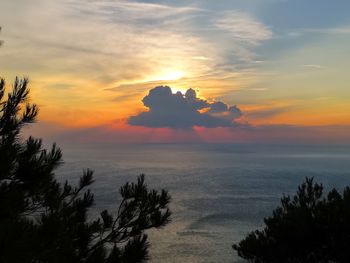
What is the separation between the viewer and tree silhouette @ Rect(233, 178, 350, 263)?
1369cm

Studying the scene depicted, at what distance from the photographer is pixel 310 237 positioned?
1434 centimetres

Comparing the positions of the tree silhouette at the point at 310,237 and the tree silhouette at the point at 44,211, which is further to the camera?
the tree silhouette at the point at 310,237

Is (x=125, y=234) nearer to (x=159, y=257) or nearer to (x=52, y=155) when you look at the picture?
(x=52, y=155)

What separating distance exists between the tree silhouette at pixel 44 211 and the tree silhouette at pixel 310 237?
6.95 metres

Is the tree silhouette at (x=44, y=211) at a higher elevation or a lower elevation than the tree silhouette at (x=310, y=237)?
higher

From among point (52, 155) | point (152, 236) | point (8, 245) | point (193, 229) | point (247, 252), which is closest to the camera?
point (8, 245)

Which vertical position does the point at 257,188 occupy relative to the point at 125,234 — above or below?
below

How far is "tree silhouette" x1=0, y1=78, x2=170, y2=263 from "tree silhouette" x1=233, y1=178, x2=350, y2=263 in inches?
274

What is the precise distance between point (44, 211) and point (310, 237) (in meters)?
10.3

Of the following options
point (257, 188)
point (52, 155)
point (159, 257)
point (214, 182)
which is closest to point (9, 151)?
point (52, 155)

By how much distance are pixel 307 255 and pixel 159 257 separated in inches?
865

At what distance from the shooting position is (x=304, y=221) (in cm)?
1406

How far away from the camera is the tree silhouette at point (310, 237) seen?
13688mm

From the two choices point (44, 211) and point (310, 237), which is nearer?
point (44, 211)
